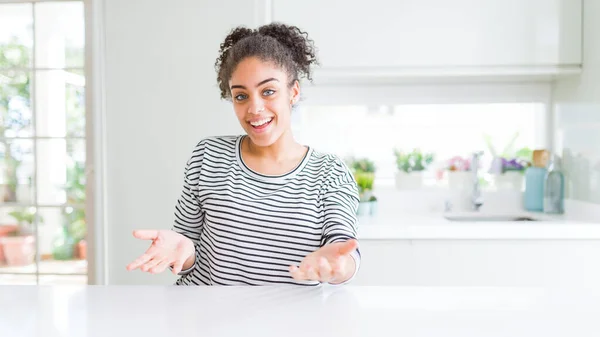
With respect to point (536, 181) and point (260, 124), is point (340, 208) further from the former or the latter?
point (536, 181)

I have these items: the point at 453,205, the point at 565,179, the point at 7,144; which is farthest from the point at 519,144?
the point at 7,144

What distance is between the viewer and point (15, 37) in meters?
2.94

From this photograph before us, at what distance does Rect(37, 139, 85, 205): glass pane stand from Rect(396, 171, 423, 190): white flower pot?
1631 millimetres

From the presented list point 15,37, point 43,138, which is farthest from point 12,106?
point 15,37

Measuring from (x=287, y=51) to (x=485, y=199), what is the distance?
6.32ft

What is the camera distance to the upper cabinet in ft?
8.34

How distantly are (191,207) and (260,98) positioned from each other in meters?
0.31

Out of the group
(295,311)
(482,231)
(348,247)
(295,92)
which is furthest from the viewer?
(482,231)

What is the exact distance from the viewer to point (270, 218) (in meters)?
1.27

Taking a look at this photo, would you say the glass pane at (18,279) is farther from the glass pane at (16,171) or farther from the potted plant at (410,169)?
the potted plant at (410,169)

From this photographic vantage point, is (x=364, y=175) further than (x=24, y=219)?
No

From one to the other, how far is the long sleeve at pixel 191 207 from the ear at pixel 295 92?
249 mm

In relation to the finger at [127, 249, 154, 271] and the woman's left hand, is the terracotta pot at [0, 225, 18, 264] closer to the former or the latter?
the finger at [127, 249, 154, 271]

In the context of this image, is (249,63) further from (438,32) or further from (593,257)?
(593,257)
